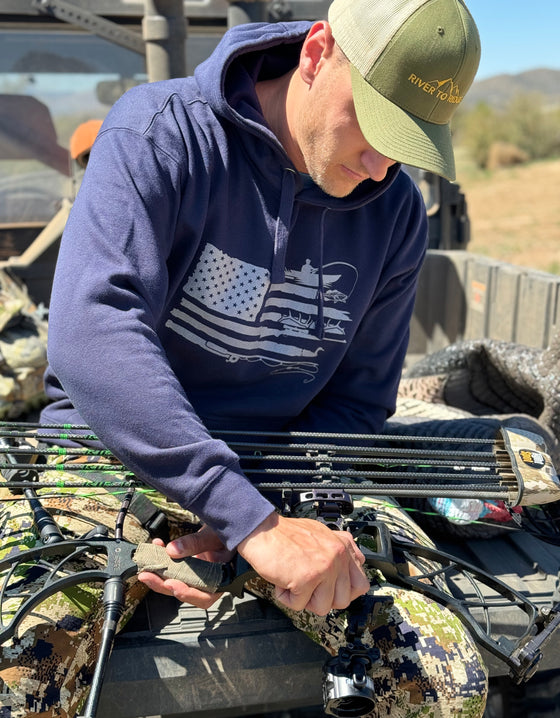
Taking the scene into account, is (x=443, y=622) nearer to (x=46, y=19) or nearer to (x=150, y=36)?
(x=150, y=36)

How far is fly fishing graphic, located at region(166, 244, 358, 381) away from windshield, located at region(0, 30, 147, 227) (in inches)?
108

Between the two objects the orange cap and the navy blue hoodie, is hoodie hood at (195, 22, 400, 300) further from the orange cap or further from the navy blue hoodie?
the orange cap

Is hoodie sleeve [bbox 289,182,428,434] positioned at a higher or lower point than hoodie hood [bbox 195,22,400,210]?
lower

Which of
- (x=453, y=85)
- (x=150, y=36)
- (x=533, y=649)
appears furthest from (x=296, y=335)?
(x=150, y=36)

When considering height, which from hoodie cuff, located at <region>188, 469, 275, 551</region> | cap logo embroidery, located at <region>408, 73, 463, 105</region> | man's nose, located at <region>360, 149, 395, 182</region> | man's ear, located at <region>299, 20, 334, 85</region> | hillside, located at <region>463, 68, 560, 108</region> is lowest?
hillside, located at <region>463, 68, 560, 108</region>

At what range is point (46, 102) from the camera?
4.55m

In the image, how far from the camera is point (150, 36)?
4.00m

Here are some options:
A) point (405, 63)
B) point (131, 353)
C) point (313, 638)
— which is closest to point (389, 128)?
point (405, 63)

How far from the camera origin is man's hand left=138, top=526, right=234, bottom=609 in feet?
6.17

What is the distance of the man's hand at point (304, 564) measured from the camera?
1684 millimetres

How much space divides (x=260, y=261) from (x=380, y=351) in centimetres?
56

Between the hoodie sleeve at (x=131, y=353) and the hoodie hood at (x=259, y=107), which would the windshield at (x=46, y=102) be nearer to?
the hoodie hood at (x=259, y=107)

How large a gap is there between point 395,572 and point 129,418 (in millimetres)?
730

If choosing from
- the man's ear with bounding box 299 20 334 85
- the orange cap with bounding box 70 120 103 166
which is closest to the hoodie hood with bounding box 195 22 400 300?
the man's ear with bounding box 299 20 334 85
